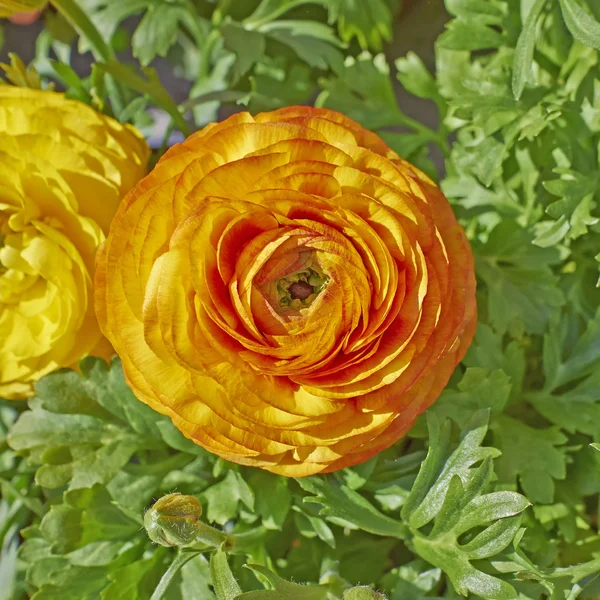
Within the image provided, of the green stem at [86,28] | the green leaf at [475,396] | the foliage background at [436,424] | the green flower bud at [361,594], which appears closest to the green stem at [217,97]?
the foliage background at [436,424]

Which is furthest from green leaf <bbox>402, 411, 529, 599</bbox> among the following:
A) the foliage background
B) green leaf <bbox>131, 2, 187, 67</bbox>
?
green leaf <bbox>131, 2, 187, 67</bbox>

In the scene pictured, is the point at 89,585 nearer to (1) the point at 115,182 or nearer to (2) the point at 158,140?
(1) the point at 115,182

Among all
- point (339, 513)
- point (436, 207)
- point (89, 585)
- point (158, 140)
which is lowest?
point (89, 585)

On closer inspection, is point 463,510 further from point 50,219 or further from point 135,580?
point 50,219

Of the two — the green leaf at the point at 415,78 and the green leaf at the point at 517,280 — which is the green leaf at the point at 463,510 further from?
the green leaf at the point at 415,78

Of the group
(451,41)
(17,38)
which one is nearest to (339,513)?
(451,41)

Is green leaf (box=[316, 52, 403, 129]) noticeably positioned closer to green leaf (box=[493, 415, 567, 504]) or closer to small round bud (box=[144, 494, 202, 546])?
green leaf (box=[493, 415, 567, 504])
